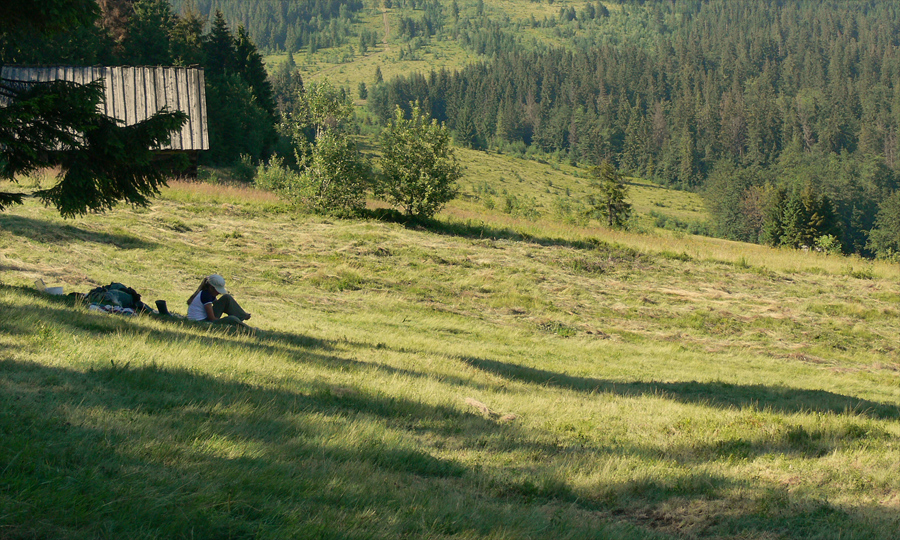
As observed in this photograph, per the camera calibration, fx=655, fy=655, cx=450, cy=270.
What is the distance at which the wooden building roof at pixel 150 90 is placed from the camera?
26156 millimetres

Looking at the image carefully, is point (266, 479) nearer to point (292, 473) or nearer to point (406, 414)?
point (292, 473)

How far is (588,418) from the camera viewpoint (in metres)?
7.84

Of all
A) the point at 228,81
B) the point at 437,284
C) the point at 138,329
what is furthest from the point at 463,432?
the point at 228,81

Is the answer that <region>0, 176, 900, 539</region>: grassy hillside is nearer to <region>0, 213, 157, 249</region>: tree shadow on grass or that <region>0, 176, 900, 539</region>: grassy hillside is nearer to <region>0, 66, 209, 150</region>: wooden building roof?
<region>0, 213, 157, 249</region>: tree shadow on grass

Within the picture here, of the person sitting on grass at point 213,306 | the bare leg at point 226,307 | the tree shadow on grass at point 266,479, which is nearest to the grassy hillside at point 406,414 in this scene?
the tree shadow on grass at point 266,479

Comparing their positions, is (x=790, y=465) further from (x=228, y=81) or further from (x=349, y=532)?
(x=228, y=81)

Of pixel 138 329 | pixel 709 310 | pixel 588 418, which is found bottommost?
pixel 709 310

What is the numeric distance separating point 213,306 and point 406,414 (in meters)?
5.40

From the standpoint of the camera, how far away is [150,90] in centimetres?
2664

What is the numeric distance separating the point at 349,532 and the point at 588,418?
190 inches

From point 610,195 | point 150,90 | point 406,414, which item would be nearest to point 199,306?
point 406,414

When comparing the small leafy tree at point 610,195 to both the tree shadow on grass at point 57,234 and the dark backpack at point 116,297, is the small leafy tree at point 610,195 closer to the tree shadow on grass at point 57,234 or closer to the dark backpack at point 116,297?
the tree shadow on grass at point 57,234

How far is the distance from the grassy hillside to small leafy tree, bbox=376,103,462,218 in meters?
9.72

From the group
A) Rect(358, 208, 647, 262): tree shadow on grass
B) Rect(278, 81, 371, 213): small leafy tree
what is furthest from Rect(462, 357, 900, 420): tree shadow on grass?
Rect(278, 81, 371, 213): small leafy tree
